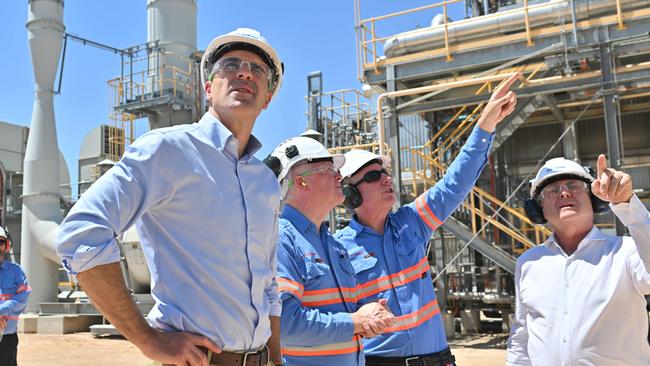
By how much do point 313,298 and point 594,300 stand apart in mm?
1427

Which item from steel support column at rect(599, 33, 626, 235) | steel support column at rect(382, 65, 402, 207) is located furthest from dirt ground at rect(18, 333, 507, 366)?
steel support column at rect(599, 33, 626, 235)

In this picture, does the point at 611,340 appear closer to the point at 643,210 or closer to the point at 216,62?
the point at 643,210

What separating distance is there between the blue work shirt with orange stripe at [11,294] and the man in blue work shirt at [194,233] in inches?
192

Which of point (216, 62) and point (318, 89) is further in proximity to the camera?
point (318, 89)

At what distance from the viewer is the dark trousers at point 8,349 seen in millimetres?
5988

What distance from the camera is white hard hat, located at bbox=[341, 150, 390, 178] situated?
12.9ft

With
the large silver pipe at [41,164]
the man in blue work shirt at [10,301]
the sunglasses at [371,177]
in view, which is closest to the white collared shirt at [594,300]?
the sunglasses at [371,177]

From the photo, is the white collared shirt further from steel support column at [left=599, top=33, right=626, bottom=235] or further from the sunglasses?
steel support column at [left=599, top=33, right=626, bottom=235]

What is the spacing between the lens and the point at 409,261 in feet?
11.9

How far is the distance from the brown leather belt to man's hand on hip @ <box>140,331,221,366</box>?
0.08 meters

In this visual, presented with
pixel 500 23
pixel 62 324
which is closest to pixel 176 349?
pixel 500 23

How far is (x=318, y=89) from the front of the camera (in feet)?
56.7

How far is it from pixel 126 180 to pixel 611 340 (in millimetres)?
2428

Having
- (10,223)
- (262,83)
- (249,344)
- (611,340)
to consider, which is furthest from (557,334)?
(10,223)
